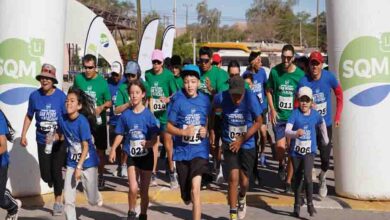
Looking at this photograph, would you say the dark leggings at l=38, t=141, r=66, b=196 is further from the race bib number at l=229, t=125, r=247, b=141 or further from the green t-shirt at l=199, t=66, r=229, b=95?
the green t-shirt at l=199, t=66, r=229, b=95

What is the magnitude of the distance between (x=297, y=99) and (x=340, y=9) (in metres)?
1.48

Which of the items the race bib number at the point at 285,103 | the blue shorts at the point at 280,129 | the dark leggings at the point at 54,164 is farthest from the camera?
the blue shorts at the point at 280,129

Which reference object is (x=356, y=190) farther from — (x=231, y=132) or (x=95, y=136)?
(x=95, y=136)

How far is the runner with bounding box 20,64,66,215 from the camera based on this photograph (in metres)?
7.41

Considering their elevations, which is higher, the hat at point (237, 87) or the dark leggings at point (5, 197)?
the hat at point (237, 87)

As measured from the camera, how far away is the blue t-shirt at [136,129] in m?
6.61

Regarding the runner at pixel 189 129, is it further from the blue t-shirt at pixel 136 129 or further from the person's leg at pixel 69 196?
the person's leg at pixel 69 196

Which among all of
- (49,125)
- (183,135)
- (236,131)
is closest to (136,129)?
(183,135)

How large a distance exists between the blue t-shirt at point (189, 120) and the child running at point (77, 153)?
0.94 metres

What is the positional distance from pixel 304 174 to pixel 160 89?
310 centimetres

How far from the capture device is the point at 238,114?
6758 millimetres

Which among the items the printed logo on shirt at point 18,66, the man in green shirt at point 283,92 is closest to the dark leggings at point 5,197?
the printed logo on shirt at point 18,66

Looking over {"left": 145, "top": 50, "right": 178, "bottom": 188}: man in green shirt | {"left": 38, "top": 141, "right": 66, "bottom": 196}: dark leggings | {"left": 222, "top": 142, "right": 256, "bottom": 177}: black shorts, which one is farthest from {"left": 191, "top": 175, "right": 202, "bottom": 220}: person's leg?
{"left": 145, "top": 50, "right": 178, "bottom": 188}: man in green shirt

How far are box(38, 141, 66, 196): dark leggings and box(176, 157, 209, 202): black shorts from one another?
5.80ft
